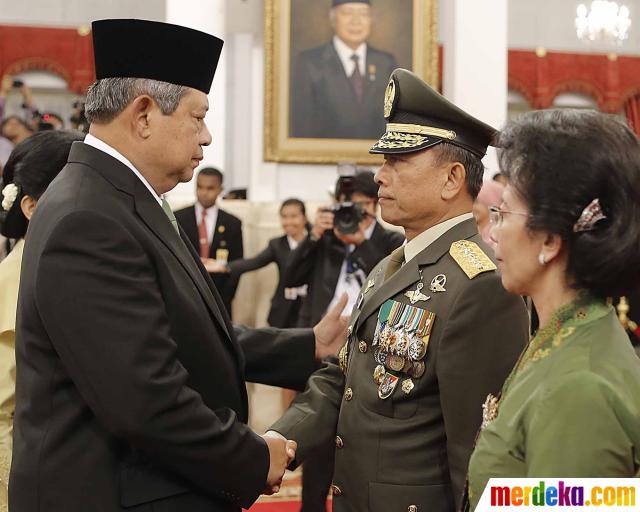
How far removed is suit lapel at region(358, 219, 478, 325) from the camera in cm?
233

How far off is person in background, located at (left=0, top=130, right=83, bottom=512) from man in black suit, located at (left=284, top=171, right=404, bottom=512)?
2463 mm

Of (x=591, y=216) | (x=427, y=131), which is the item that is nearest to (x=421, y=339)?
(x=427, y=131)

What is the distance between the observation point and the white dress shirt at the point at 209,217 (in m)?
6.83

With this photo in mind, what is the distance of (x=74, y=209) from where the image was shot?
73.4 inches

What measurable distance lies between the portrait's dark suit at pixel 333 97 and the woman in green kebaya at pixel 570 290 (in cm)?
601

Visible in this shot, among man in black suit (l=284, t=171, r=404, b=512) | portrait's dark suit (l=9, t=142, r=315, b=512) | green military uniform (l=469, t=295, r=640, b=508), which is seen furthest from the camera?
man in black suit (l=284, t=171, r=404, b=512)

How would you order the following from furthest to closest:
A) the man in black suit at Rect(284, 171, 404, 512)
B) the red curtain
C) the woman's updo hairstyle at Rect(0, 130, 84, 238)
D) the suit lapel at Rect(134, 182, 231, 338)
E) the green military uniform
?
the red curtain
the man in black suit at Rect(284, 171, 404, 512)
the woman's updo hairstyle at Rect(0, 130, 84, 238)
the suit lapel at Rect(134, 182, 231, 338)
the green military uniform

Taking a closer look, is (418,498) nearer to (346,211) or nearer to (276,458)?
(276,458)

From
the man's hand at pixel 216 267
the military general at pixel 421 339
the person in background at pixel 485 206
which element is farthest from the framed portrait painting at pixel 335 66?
the military general at pixel 421 339

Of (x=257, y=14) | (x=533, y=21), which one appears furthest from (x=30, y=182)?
(x=533, y=21)

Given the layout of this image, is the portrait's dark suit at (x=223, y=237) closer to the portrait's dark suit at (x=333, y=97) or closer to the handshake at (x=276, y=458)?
the portrait's dark suit at (x=333, y=97)

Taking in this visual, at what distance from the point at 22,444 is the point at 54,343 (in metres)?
0.27

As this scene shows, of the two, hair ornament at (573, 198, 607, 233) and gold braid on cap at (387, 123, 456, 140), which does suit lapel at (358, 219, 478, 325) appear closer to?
gold braid on cap at (387, 123, 456, 140)

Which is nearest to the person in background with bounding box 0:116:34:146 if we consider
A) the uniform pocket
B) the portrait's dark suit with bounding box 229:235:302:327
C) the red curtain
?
the portrait's dark suit with bounding box 229:235:302:327
